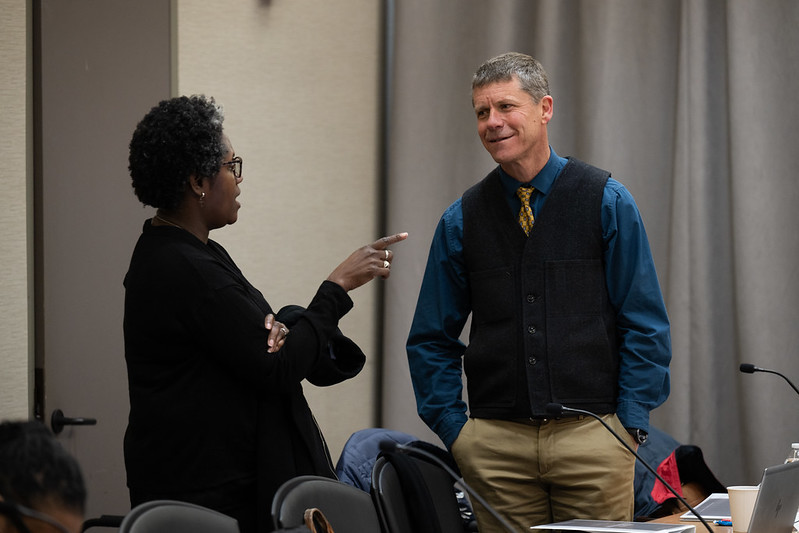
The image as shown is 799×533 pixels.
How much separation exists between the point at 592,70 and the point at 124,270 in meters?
2.15

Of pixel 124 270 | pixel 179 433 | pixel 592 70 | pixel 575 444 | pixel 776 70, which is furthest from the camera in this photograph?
pixel 592 70

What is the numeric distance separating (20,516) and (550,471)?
5.53 feet

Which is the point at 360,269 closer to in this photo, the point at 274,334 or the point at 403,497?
the point at 274,334

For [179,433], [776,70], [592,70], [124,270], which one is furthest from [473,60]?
[179,433]

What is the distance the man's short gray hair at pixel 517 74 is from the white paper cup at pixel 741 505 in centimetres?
107

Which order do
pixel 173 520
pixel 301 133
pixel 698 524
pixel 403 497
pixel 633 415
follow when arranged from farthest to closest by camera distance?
pixel 301 133
pixel 633 415
pixel 698 524
pixel 403 497
pixel 173 520

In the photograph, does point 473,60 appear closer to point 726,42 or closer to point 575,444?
→ point 726,42

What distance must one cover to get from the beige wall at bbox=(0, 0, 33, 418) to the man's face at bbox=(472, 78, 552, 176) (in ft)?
4.27

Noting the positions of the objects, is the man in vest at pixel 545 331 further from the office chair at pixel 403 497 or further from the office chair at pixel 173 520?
the office chair at pixel 173 520

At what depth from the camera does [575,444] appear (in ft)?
7.70

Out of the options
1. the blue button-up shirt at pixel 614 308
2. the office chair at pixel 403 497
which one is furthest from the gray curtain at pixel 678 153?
the office chair at pixel 403 497

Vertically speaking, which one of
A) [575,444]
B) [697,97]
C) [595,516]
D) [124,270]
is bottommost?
[595,516]

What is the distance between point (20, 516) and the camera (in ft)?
2.84

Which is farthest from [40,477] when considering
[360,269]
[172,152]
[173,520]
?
[360,269]
